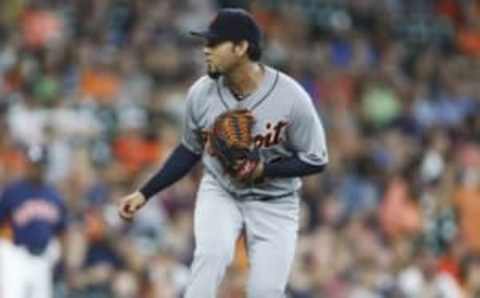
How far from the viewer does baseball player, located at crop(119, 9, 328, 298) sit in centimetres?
1047

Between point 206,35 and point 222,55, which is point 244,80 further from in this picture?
point 206,35

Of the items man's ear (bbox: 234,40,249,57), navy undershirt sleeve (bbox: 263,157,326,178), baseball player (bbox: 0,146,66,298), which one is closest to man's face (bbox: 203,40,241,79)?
man's ear (bbox: 234,40,249,57)

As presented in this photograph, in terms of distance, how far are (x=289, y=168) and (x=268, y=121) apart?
0.26 metres

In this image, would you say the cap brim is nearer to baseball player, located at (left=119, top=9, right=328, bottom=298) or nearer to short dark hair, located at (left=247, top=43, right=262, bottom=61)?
baseball player, located at (left=119, top=9, right=328, bottom=298)

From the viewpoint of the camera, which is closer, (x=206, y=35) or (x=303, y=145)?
(x=206, y=35)

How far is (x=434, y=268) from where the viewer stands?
1730 cm

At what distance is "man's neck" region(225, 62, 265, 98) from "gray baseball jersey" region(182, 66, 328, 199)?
27mm

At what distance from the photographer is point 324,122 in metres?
19.0

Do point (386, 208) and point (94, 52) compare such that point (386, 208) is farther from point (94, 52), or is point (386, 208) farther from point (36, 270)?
point (36, 270)

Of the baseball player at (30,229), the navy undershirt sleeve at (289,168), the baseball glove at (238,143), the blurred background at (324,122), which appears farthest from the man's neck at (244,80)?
the blurred background at (324,122)

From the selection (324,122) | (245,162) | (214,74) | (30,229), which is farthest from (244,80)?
(324,122)

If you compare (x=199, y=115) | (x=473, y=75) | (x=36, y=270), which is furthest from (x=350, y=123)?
(x=199, y=115)

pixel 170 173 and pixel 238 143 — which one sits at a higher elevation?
pixel 238 143

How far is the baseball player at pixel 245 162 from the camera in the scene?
1047cm
